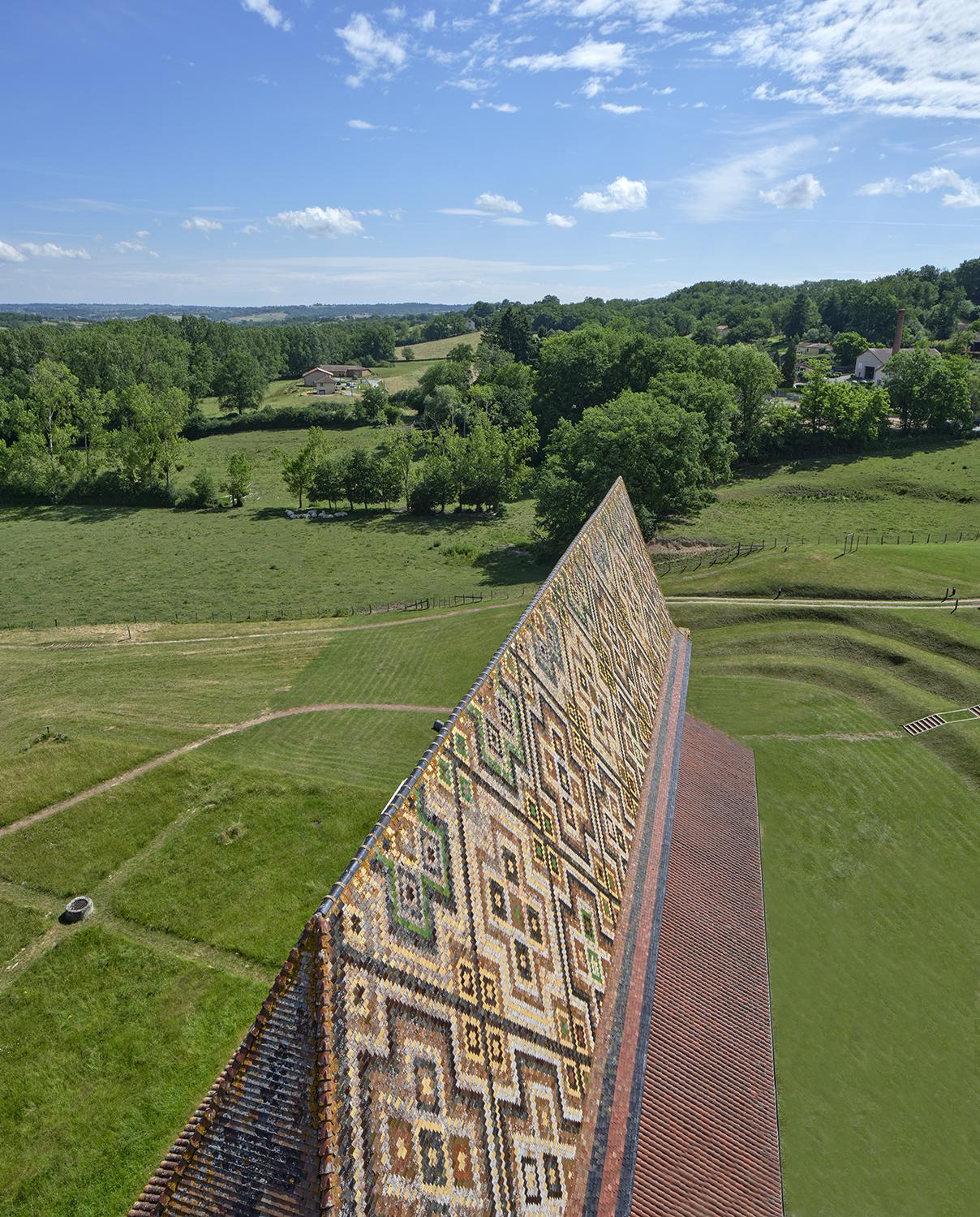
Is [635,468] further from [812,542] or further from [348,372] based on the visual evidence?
[348,372]

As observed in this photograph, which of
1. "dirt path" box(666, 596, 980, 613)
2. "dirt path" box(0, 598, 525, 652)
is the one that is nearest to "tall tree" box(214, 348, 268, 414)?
"dirt path" box(0, 598, 525, 652)

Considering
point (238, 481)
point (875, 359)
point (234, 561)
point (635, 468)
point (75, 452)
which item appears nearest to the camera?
point (635, 468)

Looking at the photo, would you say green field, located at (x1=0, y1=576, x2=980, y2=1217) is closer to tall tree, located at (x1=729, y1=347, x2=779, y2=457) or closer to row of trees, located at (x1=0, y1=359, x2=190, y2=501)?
row of trees, located at (x1=0, y1=359, x2=190, y2=501)

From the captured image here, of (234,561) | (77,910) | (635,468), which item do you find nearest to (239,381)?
(234,561)

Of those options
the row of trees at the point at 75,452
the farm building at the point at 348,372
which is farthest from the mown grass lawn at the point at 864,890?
the farm building at the point at 348,372

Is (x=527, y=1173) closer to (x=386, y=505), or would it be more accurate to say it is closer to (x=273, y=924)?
(x=273, y=924)

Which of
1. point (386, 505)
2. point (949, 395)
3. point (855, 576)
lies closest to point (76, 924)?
point (855, 576)

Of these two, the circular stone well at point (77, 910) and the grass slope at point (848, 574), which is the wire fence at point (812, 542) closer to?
the grass slope at point (848, 574)
